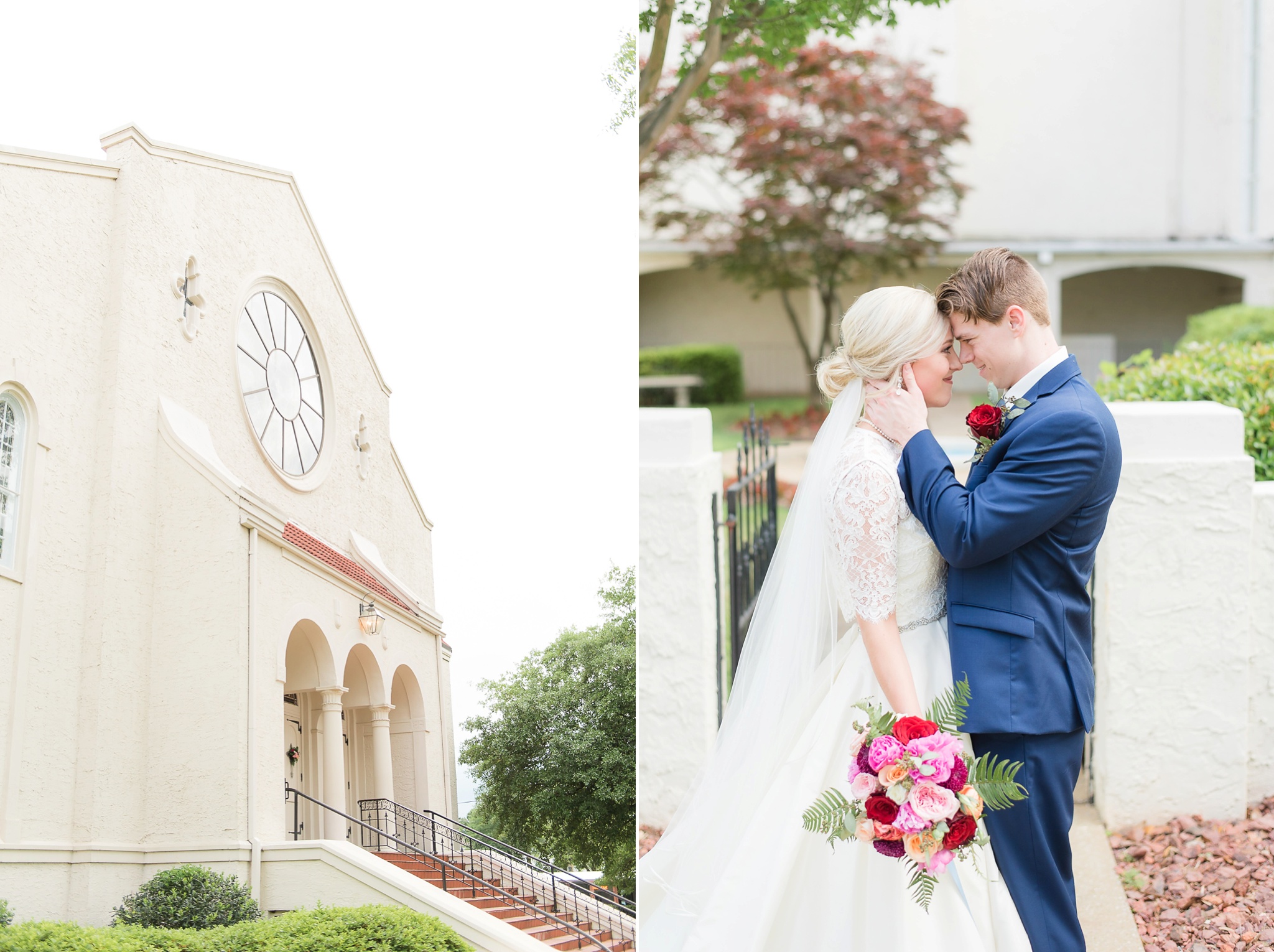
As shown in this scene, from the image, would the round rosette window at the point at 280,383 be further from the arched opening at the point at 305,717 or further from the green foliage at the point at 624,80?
the green foliage at the point at 624,80

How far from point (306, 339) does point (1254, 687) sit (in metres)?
4.42

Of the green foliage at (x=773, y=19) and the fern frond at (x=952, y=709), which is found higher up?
the green foliage at (x=773, y=19)

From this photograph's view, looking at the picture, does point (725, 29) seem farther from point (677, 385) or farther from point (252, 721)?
point (677, 385)

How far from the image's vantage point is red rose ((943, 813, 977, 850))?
252cm

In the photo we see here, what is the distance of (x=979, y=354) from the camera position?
9.87ft

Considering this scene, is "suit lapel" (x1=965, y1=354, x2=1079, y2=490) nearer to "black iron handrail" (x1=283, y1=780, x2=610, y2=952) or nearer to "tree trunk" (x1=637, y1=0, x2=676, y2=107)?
"black iron handrail" (x1=283, y1=780, x2=610, y2=952)

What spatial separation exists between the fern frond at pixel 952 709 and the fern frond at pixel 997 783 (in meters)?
0.11

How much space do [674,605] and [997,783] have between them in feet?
7.15

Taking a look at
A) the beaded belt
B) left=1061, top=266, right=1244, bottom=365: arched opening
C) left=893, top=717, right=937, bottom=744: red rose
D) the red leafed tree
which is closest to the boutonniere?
the beaded belt

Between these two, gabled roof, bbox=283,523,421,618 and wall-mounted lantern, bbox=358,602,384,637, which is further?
wall-mounted lantern, bbox=358,602,384,637

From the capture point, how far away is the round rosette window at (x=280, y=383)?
411 cm

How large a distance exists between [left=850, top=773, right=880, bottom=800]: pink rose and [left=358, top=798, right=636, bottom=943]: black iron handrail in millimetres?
2280

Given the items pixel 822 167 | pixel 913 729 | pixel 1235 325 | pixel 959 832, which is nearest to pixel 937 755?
pixel 913 729

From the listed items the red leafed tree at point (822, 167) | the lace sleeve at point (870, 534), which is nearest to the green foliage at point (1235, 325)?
the red leafed tree at point (822, 167)
